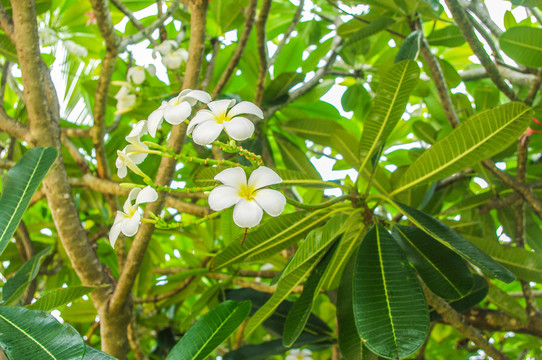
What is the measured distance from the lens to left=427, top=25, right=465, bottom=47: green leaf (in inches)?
51.6

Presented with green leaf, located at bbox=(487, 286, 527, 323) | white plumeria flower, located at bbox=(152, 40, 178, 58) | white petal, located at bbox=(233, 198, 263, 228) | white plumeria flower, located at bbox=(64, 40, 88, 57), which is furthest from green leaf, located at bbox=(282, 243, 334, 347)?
white plumeria flower, located at bbox=(64, 40, 88, 57)

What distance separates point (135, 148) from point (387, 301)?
0.46 metres

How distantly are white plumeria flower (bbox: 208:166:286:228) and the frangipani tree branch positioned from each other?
1.25 feet

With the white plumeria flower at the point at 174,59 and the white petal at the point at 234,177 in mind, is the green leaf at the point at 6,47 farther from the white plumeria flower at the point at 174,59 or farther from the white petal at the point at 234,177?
the white petal at the point at 234,177

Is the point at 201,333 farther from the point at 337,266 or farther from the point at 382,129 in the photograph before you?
the point at 382,129

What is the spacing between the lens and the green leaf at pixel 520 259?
1.01 meters

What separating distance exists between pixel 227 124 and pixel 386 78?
1.28 ft

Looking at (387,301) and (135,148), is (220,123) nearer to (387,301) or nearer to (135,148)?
(135,148)

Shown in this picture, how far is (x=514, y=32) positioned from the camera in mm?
1077

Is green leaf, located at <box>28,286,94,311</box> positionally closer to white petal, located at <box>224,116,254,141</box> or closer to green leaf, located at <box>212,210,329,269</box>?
green leaf, located at <box>212,210,329,269</box>

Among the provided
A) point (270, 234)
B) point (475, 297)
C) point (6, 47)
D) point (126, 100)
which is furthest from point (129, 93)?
point (475, 297)

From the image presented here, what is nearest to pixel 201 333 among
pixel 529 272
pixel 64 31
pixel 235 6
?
pixel 529 272

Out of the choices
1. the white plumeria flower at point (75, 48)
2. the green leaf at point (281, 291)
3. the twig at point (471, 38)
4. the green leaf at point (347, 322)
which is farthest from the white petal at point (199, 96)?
the white plumeria flower at point (75, 48)

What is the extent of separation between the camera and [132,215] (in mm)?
672
